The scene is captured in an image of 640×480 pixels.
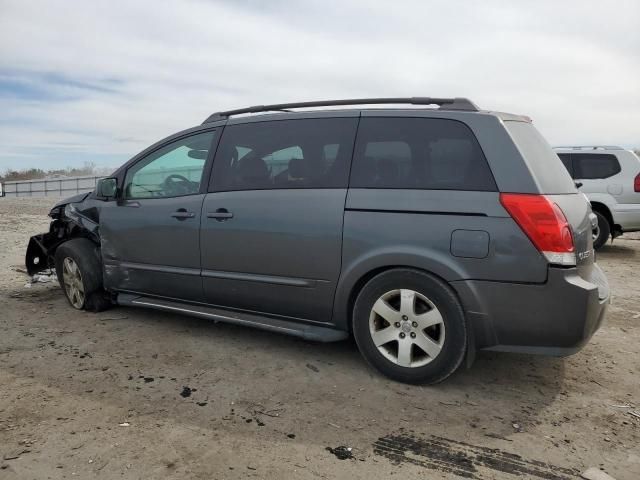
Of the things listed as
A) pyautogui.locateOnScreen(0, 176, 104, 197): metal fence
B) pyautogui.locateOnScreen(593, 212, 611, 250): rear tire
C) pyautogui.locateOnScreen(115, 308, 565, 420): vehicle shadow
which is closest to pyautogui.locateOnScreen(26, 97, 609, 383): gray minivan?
pyautogui.locateOnScreen(115, 308, 565, 420): vehicle shadow

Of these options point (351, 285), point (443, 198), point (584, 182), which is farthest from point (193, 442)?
point (584, 182)

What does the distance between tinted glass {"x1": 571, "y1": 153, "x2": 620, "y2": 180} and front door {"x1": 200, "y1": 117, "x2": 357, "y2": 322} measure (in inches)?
265

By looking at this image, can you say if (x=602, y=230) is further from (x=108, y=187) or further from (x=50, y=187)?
(x=50, y=187)

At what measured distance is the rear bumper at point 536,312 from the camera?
2.82 m

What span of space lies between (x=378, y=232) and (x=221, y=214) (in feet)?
4.21

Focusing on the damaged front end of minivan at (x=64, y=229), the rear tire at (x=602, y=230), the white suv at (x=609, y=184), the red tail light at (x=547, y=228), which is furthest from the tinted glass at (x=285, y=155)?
the rear tire at (x=602, y=230)

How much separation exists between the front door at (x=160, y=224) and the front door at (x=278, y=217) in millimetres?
168

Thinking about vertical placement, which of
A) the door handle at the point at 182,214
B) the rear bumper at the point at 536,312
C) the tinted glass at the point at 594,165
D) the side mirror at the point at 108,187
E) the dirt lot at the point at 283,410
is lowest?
the dirt lot at the point at 283,410

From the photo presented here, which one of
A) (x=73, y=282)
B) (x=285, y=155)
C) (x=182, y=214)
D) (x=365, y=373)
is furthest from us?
(x=73, y=282)

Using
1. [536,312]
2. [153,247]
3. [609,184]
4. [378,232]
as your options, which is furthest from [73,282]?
[609,184]

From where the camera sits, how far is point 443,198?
10.0 ft

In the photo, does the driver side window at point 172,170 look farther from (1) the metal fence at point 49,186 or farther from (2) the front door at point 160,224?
(1) the metal fence at point 49,186

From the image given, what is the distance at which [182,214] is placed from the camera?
404 cm

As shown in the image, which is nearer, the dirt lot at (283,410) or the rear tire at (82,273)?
the dirt lot at (283,410)
